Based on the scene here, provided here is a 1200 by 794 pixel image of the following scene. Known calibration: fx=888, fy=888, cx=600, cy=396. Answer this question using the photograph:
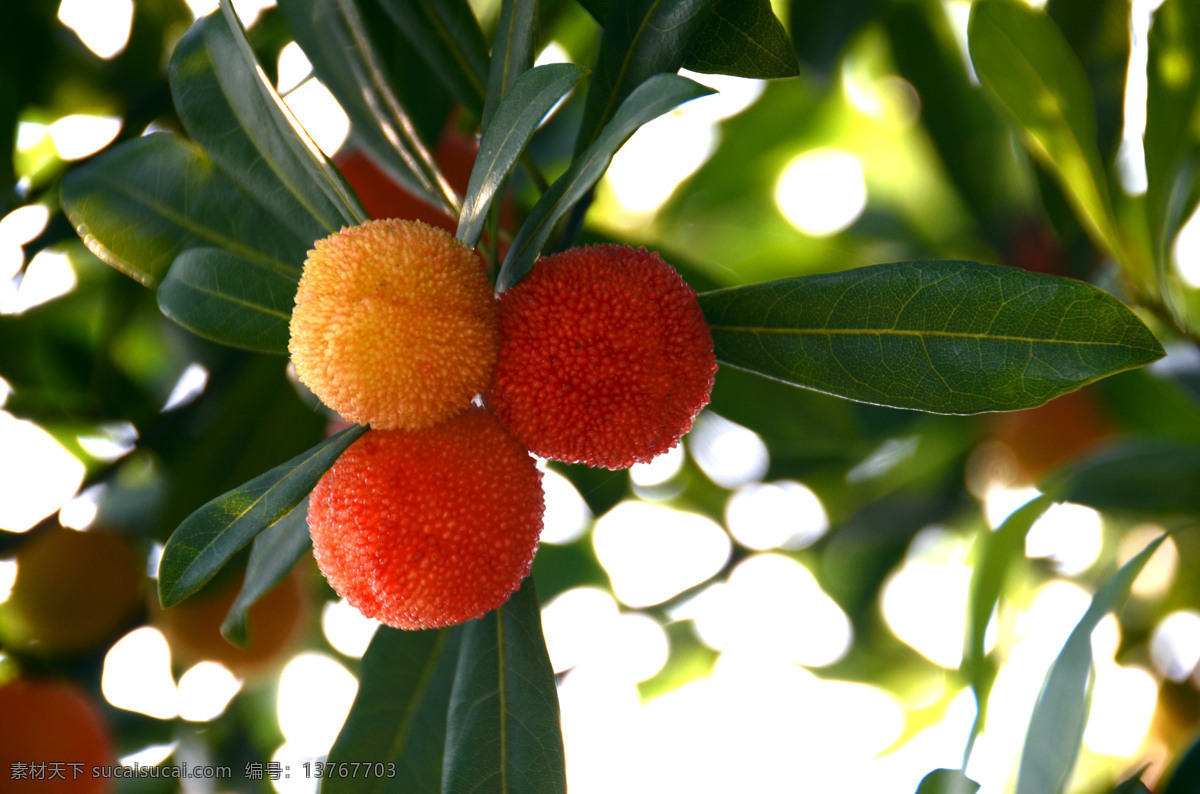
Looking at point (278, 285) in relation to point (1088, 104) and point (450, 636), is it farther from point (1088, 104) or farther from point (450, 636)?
point (1088, 104)

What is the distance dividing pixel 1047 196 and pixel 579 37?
0.68m

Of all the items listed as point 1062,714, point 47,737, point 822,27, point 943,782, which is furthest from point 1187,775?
point 47,737

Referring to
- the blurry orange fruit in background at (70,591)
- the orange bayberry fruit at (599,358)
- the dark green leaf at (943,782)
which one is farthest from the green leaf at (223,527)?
the blurry orange fruit in background at (70,591)

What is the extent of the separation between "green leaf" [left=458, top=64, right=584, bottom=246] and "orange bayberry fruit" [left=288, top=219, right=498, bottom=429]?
0.04 meters

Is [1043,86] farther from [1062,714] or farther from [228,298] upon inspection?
[228,298]

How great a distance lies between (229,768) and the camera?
1433 millimetres

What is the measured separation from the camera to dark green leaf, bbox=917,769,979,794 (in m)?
0.67

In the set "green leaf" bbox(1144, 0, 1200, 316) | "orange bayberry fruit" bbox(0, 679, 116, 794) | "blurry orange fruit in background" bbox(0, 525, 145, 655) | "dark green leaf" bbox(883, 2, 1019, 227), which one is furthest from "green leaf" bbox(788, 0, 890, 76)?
"orange bayberry fruit" bbox(0, 679, 116, 794)

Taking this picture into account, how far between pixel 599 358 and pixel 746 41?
24 centimetres

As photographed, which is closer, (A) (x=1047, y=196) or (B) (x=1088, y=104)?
(B) (x=1088, y=104)

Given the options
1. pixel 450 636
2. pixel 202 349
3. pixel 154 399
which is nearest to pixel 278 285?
pixel 450 636

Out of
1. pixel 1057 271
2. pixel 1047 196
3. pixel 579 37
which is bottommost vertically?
pixel 1057 271

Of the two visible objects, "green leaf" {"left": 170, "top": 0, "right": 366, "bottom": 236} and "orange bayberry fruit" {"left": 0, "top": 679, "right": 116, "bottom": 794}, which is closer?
"green leaf" {"left": 170, "top": 0, "right": 366, "bottom": 236}

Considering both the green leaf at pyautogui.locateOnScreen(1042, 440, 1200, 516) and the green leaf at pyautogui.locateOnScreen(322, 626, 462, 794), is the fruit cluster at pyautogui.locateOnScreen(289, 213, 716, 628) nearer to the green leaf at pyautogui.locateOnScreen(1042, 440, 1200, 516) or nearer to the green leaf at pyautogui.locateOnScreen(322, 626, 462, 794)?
the green leaf at pyautogui.locateOnScreen(322, 626, 462, 794)
